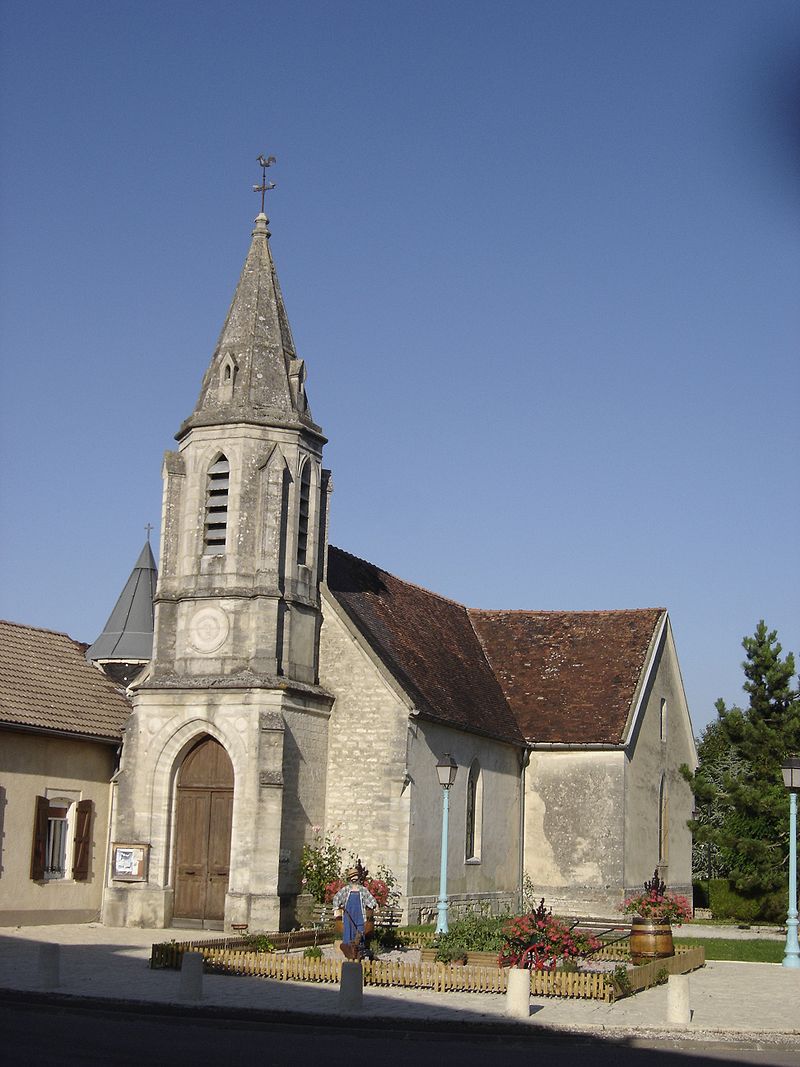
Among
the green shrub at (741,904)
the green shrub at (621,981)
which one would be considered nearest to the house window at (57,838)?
the green shrub at (621,981)

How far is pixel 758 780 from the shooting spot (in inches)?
1257

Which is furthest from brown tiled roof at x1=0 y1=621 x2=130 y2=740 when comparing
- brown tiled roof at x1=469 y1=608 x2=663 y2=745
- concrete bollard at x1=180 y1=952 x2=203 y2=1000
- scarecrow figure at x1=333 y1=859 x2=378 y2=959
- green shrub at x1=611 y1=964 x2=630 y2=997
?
green shrub at x1=611 y1=964 x2=630 y2=997

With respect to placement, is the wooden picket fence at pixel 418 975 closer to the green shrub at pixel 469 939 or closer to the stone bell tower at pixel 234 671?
the green shrub at pixel 469 939

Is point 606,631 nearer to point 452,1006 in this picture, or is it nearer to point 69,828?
point 69,828

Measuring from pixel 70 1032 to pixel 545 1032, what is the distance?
5.21m

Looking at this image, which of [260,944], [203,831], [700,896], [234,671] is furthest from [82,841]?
[700,896]

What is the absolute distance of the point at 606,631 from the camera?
36938 mm

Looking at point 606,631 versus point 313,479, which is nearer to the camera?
point 313,479

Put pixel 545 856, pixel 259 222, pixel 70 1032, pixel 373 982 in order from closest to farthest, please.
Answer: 1. pixel 70 1032
2. pixel 373 982
3. pixel 259 222
4. pixel 545 856

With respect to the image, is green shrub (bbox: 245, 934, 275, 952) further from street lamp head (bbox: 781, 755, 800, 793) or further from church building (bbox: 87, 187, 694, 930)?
street lamp head (bbox: 781, 755, 800, 793)

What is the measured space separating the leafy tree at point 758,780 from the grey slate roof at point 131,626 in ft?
58.8

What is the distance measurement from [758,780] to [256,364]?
15465mm

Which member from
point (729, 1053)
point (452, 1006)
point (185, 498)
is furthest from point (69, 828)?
point (729, 1053)

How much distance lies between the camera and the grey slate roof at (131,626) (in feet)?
138
